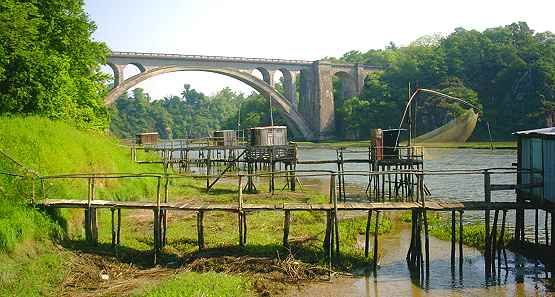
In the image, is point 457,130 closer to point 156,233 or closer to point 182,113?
point 156,233

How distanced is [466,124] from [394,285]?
10.7 m

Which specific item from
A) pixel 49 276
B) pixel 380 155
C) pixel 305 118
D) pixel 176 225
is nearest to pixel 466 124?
pixel 380 155

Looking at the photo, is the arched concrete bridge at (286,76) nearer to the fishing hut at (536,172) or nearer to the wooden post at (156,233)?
the wooden post at (156,233)

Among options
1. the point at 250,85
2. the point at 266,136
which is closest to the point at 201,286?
the point at 266,136

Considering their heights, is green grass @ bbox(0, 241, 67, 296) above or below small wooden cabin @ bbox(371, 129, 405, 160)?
below

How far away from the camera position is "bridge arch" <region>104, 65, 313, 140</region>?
61.0 metres

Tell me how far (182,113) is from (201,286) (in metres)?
133

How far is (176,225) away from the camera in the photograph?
57.3ft

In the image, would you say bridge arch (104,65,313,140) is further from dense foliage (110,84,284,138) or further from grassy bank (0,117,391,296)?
grassy bank (0,117,391,296)

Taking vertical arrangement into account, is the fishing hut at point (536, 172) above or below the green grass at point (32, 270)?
above

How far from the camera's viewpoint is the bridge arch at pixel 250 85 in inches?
2402

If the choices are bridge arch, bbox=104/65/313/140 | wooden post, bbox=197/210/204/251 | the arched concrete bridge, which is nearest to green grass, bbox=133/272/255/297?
wooden post, bbox=197/210/204/251

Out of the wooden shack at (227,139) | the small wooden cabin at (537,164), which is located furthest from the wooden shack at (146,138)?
the small wooden cabin at (537,164)

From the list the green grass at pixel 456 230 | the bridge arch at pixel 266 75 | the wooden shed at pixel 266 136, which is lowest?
the green grass at pixel 456 230
